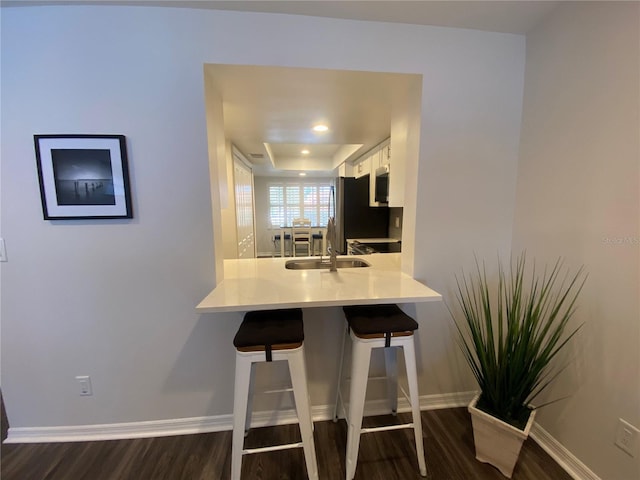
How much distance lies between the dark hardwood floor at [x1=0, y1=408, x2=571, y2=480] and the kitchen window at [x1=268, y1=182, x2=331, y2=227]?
21.3 ft

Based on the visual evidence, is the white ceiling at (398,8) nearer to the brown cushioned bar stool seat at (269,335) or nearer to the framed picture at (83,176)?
the framed picture at (83,176)

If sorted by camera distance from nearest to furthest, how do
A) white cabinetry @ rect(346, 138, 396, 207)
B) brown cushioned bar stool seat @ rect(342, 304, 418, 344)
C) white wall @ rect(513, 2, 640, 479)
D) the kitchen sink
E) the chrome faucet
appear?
white wall @ rect(513, 2, 640, 479), brown cushioned bar stool seat @ rect(342, 304, 418, 344), the chrome faucet, the kitchen sink, white cabinetry @ rect(346, 138, 396, 207)

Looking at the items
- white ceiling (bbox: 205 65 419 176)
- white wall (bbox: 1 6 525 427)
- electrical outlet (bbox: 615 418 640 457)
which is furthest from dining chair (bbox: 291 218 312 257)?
electrical outlet (bbox: 615 418 640 457)

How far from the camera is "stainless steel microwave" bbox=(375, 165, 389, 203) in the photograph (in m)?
2.80

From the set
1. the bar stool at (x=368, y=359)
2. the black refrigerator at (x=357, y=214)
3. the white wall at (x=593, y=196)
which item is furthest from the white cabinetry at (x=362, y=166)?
the bar stool at (x=368, y=359)

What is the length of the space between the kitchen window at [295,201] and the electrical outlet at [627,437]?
270 inches

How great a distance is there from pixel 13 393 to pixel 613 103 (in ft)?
11.0

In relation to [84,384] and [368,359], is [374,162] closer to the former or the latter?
[368,359]

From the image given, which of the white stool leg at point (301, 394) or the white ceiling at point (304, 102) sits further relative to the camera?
the white ceiling at point (304, 102)

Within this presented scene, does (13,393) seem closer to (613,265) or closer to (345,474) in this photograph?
(345,474)

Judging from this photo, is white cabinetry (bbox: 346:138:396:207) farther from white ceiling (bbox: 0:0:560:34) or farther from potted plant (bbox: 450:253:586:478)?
potted plant (bbox: 450:253:586:478)

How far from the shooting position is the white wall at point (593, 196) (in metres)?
1.04

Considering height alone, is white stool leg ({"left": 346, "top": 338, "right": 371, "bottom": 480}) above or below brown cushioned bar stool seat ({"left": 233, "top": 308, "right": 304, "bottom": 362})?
below

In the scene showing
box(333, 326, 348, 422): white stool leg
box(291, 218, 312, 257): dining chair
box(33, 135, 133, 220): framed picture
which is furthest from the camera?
box(291, 218, 312, 257): dining chair
